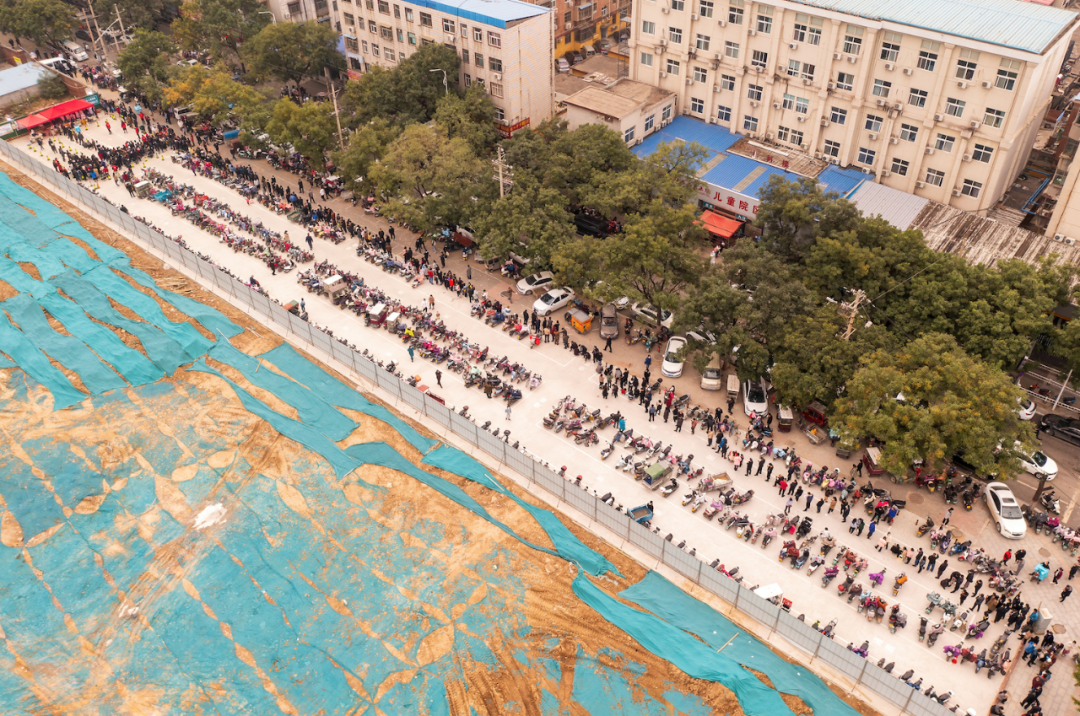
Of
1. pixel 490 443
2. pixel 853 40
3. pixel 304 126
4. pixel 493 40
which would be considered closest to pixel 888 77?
pixel 853 40

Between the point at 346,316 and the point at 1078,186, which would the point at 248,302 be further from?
the point at 1078,186

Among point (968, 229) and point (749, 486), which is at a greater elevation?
point (968, 229)

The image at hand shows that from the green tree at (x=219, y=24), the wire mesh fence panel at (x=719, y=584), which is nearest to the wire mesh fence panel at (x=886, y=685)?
the wire mesh fence panel at (x=719, y=584)

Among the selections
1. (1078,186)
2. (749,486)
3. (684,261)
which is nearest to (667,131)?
(684,261)

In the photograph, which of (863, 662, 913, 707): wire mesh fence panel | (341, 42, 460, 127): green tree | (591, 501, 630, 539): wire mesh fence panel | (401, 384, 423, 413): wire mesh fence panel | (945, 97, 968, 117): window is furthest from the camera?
(341, 42, 460, 127): green tree

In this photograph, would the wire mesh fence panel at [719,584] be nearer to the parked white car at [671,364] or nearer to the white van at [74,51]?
the parked white car at [671,364]

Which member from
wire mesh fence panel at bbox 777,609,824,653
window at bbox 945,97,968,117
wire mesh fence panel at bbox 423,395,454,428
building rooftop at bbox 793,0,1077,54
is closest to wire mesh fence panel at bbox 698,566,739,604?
wire mesh fence panel at bbox 777,609,824,653

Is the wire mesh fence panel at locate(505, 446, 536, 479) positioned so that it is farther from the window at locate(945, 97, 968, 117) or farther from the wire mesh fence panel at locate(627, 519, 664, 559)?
the window at locate(945, 97, 968, 117)
